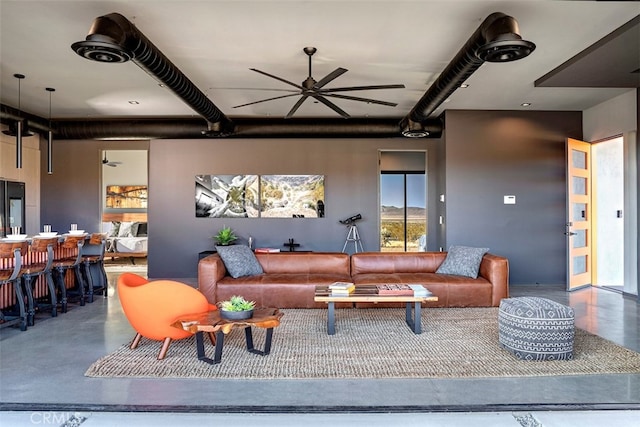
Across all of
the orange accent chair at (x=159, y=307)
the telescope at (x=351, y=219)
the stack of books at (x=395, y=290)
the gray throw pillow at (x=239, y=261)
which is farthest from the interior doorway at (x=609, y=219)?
the orange accent chair at (x=159, y=307)

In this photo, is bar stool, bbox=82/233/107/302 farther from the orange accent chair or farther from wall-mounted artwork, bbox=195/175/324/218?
the orange accent chair

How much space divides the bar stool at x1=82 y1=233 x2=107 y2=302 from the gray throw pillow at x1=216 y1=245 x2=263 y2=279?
6.77 ft

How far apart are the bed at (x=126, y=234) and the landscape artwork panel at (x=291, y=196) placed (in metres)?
4.13

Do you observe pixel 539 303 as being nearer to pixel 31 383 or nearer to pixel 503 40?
pixel 503 40

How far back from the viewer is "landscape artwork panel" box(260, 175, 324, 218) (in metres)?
8.08

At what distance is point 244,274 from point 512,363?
129 inches

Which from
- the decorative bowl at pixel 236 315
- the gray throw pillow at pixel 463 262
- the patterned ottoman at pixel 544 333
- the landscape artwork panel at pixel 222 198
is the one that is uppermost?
the landscape artwork panel at pixel 222 198

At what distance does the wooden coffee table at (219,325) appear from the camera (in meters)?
3.16

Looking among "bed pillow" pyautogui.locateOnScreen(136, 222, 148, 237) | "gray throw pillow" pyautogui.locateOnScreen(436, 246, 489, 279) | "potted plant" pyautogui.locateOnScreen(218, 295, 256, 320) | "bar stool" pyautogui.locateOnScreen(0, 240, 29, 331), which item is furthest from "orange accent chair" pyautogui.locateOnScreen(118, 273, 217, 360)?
"bed pillow" pyautogui.locateOnScreen(136, 222, 148, 237)

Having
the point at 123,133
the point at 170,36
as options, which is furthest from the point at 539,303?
the point at 123,133

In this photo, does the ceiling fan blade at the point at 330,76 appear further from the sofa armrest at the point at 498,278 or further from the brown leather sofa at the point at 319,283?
the sofa armrest at the point at 498,278

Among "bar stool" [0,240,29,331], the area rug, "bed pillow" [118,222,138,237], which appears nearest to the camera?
the area rug

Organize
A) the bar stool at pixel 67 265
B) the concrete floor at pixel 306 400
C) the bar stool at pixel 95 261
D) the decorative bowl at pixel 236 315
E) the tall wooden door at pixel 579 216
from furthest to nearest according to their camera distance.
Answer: the tall wooden door at pixel 579 216
the bar stool at pixel 95 261
the bar stool at pixel 67 265
the decorative bowl at pixel 236 315
the concrete floor at pixel 306 400

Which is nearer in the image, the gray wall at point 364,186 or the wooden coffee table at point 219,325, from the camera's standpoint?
the wooden coffee table at point 219,325
